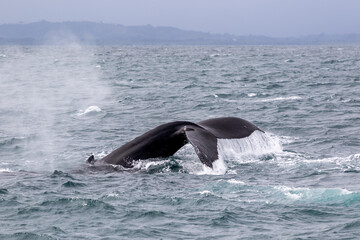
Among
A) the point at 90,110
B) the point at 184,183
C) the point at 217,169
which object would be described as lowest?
the point at 90,110

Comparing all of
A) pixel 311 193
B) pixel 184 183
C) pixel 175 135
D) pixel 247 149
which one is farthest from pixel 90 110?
pixel 311 193

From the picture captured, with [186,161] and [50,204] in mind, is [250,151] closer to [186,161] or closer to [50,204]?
[186,161]

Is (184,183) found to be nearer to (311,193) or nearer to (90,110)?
(311,193)

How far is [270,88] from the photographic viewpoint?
4109cm

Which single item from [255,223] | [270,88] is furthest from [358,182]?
[270,88]

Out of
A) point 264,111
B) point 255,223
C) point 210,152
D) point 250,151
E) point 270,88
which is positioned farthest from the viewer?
point 270,88

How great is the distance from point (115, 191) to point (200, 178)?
73.0 inches

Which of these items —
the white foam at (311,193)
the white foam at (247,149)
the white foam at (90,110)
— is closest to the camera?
the white foam at (311,193)

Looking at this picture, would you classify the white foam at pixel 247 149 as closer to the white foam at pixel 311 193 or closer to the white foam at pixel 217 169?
the white foam at pixel 217 169

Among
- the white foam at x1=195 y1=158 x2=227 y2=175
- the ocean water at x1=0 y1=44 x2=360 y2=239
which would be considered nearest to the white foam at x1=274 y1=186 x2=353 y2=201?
the ocean water at x1=0 y1=44 x2=360 y2=239

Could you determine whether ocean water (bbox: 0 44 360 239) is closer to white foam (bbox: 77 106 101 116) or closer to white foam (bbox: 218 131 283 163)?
white foam (bbox: 218 131 283 163)

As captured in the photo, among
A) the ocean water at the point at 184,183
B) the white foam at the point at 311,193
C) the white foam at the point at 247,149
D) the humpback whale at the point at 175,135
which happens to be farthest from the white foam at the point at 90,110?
the white foam at the point at 311,193

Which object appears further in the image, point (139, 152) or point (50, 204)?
point (139, 152)

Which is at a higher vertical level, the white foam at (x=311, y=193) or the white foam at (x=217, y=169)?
the white foam at (x=217, y=169)
